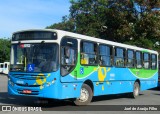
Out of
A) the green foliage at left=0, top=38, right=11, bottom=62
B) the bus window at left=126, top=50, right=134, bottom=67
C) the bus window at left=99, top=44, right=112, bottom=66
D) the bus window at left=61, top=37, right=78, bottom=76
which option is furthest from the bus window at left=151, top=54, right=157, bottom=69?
the green foliage at left=0, top=38, right=11, bottom=62

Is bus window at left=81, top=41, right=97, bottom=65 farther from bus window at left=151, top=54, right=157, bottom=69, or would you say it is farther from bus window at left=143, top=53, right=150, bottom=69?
bus window at left=151, top=54, right=157, bottom=69

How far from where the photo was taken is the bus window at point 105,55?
50.7ft

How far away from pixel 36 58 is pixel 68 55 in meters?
1.15

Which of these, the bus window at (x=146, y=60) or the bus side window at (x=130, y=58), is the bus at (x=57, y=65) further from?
the bus window at (x=146, y=60)

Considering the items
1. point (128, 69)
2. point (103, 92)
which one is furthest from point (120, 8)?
point (103, 92)

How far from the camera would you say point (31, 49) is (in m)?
13.0

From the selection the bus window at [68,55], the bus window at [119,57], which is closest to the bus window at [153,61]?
the bus window at [119,57]

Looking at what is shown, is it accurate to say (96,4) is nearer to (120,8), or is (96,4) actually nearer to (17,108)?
(120,8)

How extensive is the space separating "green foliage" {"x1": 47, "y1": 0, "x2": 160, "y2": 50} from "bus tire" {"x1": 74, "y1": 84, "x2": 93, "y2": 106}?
66.1ft

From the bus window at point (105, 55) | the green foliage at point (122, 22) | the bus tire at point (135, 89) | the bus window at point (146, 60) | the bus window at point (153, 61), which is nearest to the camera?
the bus window at point (105, 55)

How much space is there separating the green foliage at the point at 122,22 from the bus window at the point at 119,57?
16.5 meters

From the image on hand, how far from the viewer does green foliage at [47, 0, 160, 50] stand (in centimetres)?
3459

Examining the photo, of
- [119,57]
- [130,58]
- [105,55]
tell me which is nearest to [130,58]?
[130,58]

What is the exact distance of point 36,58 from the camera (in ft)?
42.0
